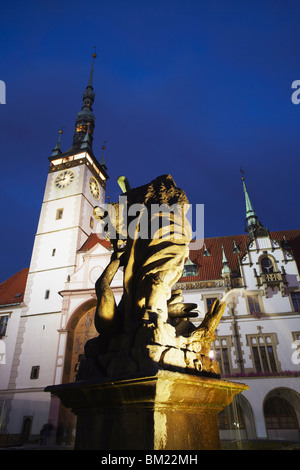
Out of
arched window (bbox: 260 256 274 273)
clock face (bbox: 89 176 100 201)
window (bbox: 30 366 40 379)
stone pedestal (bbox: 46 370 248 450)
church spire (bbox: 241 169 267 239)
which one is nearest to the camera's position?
stone pedestal (bbox: 46 370 248 450)

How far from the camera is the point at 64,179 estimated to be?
28734 mm

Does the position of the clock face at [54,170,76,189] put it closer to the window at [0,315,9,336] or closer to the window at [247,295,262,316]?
the window at [0,315,9,336]

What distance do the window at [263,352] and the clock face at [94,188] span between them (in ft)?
63.1

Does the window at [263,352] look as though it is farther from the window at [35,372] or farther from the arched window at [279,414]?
the window at [35,372]

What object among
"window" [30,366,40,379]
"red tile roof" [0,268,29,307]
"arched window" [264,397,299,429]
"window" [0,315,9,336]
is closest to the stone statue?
"arched window" [264,397,299,429]

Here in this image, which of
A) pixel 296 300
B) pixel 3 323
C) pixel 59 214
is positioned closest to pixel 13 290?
pixel 3 323

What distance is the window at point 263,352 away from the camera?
16203mm

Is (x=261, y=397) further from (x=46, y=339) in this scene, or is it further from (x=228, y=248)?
(x=46, y=339)

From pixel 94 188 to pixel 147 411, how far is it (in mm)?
28371

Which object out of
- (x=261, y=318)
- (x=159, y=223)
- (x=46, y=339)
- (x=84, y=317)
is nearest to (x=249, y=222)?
(x=261, y=318)

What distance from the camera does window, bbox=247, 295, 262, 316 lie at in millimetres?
17616

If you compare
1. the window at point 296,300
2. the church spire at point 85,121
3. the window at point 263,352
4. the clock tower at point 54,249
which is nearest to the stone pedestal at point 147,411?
the window at point 263,352

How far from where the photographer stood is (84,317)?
19.5m

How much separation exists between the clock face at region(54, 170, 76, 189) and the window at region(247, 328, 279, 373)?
67.9 ft
